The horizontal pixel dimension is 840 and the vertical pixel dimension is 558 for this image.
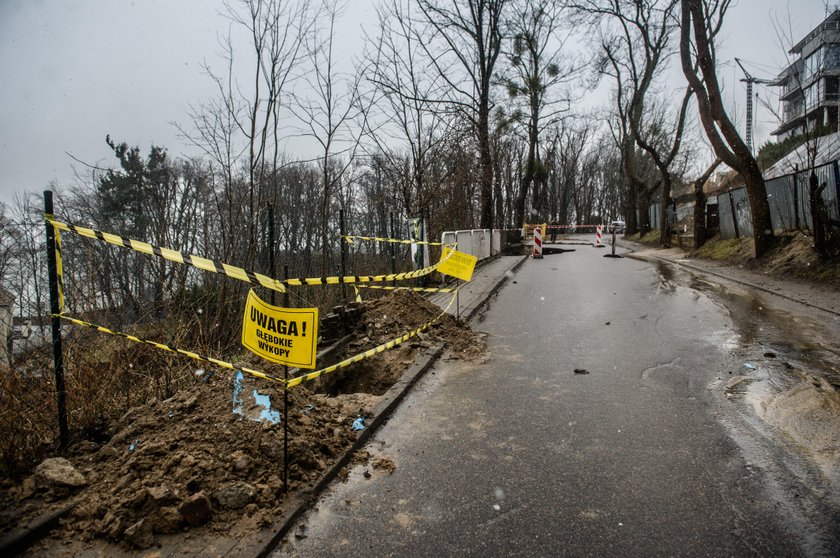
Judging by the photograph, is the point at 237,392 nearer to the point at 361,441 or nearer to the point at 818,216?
the point at 361,441

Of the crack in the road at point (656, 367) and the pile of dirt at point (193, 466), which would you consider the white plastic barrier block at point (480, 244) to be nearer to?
the crack in the road at point (656, 367)

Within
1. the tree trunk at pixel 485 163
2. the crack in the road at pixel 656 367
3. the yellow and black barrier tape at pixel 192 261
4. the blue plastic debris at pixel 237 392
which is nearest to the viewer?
the yellow and black barrier tape at pixel 192 261

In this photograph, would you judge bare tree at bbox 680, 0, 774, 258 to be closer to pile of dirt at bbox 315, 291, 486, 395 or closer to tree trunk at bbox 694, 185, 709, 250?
tree trunk at bbox 694, 185, 709, 250

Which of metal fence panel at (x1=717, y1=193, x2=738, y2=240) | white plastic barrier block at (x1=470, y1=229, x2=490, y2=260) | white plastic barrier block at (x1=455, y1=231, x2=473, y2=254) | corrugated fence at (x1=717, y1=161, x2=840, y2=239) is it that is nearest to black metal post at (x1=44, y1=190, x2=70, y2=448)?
white plastic barrier block at (x1=455, y1=231, x2=473, y2=254)

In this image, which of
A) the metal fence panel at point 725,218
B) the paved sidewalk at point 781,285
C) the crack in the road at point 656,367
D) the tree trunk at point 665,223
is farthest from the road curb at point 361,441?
the tree trunk at point 665,223

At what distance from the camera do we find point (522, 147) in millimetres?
47781

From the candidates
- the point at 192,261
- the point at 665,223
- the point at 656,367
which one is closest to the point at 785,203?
the point at 665,223

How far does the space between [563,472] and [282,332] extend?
2054 millimetres

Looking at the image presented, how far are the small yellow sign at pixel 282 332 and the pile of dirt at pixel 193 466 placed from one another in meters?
0.63

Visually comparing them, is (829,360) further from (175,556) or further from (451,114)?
(451,114)

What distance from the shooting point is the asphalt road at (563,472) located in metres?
2.67

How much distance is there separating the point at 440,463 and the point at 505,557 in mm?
1050

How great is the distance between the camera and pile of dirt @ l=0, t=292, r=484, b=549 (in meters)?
2.73

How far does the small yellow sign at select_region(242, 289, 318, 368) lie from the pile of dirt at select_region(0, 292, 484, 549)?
0.63m
